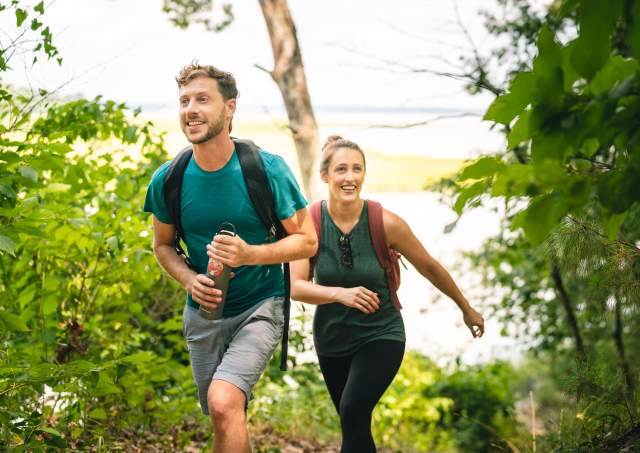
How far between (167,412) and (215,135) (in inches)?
88.9

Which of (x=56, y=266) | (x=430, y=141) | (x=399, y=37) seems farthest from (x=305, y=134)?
(x=430, y=141)

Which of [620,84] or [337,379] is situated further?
[337,379]

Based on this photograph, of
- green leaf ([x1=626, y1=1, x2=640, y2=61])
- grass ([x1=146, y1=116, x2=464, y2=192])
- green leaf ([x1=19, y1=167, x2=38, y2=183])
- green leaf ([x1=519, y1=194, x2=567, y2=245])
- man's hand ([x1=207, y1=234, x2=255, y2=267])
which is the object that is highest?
grass ([x1=146, y1=116, x2=464, y2=192])

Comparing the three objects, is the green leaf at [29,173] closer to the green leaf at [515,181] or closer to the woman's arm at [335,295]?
the woman's arm at [335,295]

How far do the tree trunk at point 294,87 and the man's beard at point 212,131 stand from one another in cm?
354

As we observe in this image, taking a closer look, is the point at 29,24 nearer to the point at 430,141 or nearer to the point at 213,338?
the point at 213,338

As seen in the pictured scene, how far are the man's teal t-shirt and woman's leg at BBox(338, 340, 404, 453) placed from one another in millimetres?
591

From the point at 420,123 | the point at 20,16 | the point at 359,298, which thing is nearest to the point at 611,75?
the point at 359,298

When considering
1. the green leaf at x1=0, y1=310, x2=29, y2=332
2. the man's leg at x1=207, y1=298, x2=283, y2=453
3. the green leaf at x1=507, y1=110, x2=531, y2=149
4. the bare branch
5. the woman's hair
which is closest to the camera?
the green leaf at x1=507, y1=110, x2=531, y2=149

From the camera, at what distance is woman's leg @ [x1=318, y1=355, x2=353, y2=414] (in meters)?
4.42

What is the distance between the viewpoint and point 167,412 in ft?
17.5

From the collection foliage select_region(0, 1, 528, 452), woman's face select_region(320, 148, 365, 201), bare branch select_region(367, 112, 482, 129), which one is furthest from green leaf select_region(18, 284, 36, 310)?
bare branch select_region(367, 112, 482, 129)

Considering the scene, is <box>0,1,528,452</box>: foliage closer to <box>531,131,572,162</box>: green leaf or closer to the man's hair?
the man's hair

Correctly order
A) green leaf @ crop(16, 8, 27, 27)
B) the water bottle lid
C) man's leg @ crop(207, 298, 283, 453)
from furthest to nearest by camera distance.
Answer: green leaf @ crop(16, 8, 27, 27), the water bottle lid, man's leg @ crop(207, 298, 283, 453)
